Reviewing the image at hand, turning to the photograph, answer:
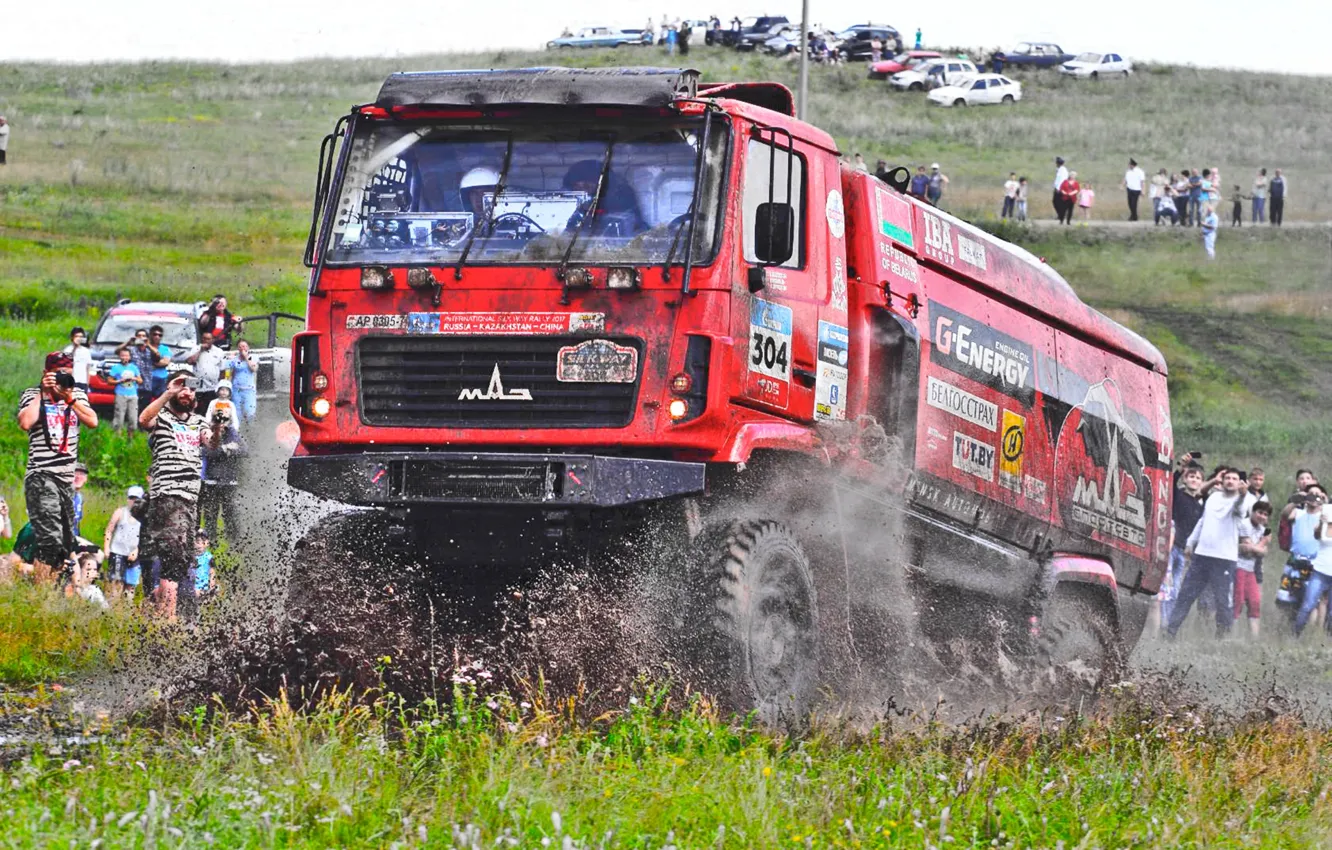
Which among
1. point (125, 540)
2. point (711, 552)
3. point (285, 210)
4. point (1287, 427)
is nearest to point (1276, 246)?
point (1287, 427)

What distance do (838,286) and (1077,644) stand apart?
15.1ft

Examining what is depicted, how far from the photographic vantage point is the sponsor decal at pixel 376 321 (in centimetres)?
996

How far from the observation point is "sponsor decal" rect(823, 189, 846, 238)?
1081cm

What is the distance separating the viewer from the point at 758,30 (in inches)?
2958

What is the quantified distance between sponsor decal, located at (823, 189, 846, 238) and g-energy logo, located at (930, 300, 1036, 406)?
3.89ft

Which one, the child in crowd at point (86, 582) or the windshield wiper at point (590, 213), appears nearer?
the windshield wiper at point (590, 213)

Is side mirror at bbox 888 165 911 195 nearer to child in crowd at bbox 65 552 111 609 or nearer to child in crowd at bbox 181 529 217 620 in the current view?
child in crowd at bbox 181 529 217 620

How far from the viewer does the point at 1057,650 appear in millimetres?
13891

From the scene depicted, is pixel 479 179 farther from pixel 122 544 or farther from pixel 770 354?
pixel 122 544

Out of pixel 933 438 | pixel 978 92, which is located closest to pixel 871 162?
pixel 978 92

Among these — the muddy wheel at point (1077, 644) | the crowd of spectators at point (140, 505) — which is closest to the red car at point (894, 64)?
the crowd of spectators at point (140, 505)

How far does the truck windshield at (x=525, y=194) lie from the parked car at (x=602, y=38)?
65.3 m

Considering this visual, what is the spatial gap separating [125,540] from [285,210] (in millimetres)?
31558

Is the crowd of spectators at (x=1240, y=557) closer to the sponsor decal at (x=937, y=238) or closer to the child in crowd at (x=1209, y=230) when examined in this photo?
the sponsor decal at (x=937, y=238)
